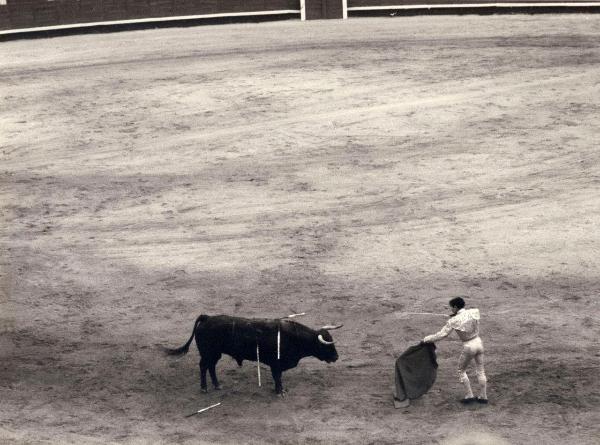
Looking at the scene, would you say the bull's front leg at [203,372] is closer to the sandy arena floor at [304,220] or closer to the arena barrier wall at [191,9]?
the sandy arena floor at [304,220]

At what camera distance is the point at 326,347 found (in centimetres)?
1262

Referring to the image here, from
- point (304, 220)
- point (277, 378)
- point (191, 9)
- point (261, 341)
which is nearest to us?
point (261, 341)

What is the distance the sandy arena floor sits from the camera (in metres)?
12.6

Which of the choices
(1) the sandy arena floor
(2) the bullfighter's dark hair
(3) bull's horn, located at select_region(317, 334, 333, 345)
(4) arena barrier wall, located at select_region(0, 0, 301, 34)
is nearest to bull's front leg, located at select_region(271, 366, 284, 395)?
(1) the sandy arena floor

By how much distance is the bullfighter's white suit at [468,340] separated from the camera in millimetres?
12258

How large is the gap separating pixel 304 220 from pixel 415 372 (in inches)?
226

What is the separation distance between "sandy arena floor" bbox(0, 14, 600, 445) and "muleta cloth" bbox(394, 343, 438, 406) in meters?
0.19

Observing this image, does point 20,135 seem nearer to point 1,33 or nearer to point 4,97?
point 4,97

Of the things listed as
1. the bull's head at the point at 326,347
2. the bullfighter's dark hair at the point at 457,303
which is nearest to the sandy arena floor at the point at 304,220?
the bull's head at the point at 326,347

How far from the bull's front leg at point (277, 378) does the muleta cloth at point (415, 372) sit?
1.34 metres

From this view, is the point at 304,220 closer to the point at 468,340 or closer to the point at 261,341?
the point at 261,341

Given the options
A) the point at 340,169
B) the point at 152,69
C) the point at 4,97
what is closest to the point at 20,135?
A: the point at 4,97

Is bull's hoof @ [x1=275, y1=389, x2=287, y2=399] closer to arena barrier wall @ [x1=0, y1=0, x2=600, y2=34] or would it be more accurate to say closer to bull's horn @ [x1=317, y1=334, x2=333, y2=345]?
bull's horn @ [x1=317, y1=334, x2=333, y2=345]

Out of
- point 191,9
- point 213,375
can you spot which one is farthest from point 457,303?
point 191,9
